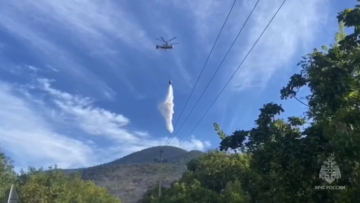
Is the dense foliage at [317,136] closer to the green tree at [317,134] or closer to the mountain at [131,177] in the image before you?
the green tree at [317,134]

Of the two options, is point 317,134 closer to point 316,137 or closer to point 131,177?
point 316,137

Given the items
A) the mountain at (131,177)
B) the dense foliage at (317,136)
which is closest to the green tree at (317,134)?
the dense foliage at (317,136)

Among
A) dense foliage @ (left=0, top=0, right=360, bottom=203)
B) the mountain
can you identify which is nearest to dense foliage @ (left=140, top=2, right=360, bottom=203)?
dense foliage @ (left=0, top=0, right=360, bottom=203)

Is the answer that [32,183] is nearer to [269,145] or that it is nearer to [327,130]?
[269,145]
